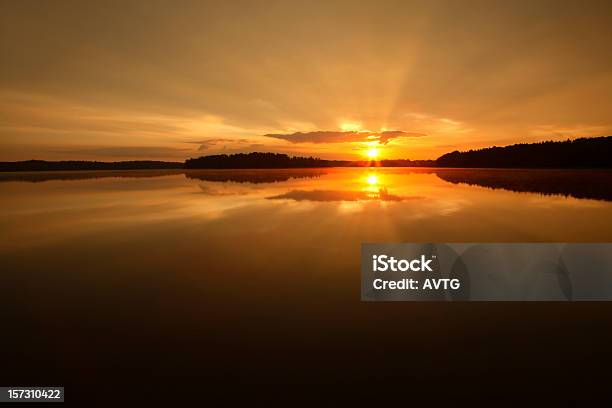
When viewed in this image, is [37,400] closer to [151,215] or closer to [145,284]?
[145,284]

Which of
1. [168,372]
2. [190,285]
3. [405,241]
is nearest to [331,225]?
[405,241]

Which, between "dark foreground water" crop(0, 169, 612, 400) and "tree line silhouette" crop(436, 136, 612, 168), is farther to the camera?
"tree line silhouette" crop(436, 136, 612, 168)

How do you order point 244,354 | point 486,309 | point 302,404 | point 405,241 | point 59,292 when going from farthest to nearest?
point 405,241 → point 59,292 → point 486,309 → point 244,354 → point 302,404

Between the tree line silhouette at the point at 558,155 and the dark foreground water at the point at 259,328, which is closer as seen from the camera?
the dark foreground water at the point at 259,328

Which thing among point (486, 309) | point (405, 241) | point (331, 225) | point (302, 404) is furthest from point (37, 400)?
point (331, 225)

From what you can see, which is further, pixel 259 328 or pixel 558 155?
pixel 558 155

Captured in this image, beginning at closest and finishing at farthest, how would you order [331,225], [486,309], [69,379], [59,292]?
[69,379] → [486,309] → [59,292] → [331,225]

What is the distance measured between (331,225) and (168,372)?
15.4 metres

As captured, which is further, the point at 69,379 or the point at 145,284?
the point at 145,284

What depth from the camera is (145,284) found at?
11.8m

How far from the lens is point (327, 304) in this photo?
10.2 m

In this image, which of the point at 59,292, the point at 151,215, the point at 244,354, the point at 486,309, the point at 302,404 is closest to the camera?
the point at 302,404

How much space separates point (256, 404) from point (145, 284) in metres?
7.02

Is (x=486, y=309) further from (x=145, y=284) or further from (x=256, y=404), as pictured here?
(x=145, y=284)
